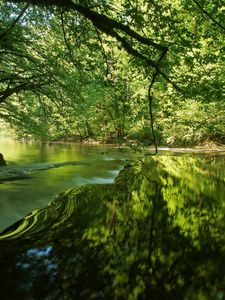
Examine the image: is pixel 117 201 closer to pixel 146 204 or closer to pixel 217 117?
pixel 146 204

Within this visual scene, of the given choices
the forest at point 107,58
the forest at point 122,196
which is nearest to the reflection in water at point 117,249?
the forest at point 122,196

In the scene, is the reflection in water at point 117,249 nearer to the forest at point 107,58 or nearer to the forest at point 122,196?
the forest at point 122,196

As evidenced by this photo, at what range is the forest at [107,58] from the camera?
8.53m

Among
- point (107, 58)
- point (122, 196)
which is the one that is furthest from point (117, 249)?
point (107, 58)

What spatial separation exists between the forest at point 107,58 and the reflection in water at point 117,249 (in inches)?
79.0

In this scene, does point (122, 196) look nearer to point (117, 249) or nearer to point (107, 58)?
point (107, 58)

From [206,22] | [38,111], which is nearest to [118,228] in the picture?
[206,22]

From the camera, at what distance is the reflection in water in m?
5.19

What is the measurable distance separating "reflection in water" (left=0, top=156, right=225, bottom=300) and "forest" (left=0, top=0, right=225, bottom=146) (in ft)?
Result: 6.58

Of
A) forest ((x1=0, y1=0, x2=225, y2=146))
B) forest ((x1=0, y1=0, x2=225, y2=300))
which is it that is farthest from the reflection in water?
forest ((x1=0, y1=0, x2=225, y2=146))

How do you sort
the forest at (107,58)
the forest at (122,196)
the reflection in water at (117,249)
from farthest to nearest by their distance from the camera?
the forest at (107,58) → the forest at (122,196) → the reflection in water at (117,249)

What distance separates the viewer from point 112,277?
5.61 meters

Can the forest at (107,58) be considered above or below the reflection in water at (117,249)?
above

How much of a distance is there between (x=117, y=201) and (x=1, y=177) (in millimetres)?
5931
